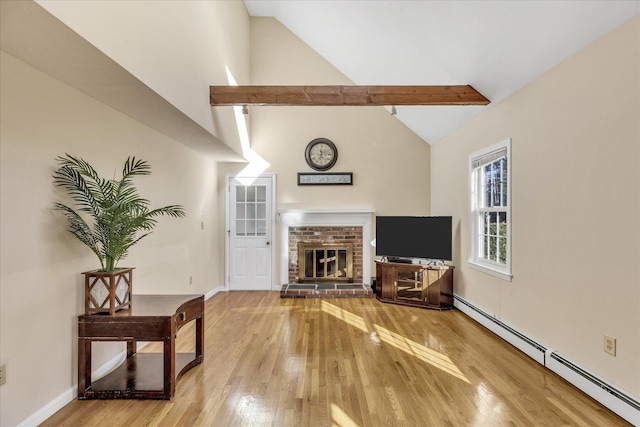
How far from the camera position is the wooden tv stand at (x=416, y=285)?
5.03 m

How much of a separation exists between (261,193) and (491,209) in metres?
3.70

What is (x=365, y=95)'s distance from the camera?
151 inches

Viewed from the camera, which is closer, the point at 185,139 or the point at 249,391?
the point at 249,391

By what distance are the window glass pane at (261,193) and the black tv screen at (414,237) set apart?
2.03 m

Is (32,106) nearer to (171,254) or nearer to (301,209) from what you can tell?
(171,254)

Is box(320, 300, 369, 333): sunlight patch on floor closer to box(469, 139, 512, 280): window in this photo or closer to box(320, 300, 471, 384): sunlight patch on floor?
box(320, 300, 471, 384): sunlight patch on floor

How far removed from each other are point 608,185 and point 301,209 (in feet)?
14.4

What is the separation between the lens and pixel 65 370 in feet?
8.13

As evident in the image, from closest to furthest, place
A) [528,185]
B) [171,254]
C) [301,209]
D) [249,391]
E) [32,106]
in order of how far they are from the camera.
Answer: [32,106]
[249,391]
[528,185]
[171,254]
[301,209]

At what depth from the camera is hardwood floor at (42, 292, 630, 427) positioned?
228 cm

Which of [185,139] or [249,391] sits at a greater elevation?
[185,139]

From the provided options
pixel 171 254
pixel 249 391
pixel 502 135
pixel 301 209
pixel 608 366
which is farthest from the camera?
pixel 301 209

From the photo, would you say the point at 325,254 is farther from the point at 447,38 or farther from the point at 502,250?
the point at 447,38

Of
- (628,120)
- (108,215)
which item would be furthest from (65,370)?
(628,120)
